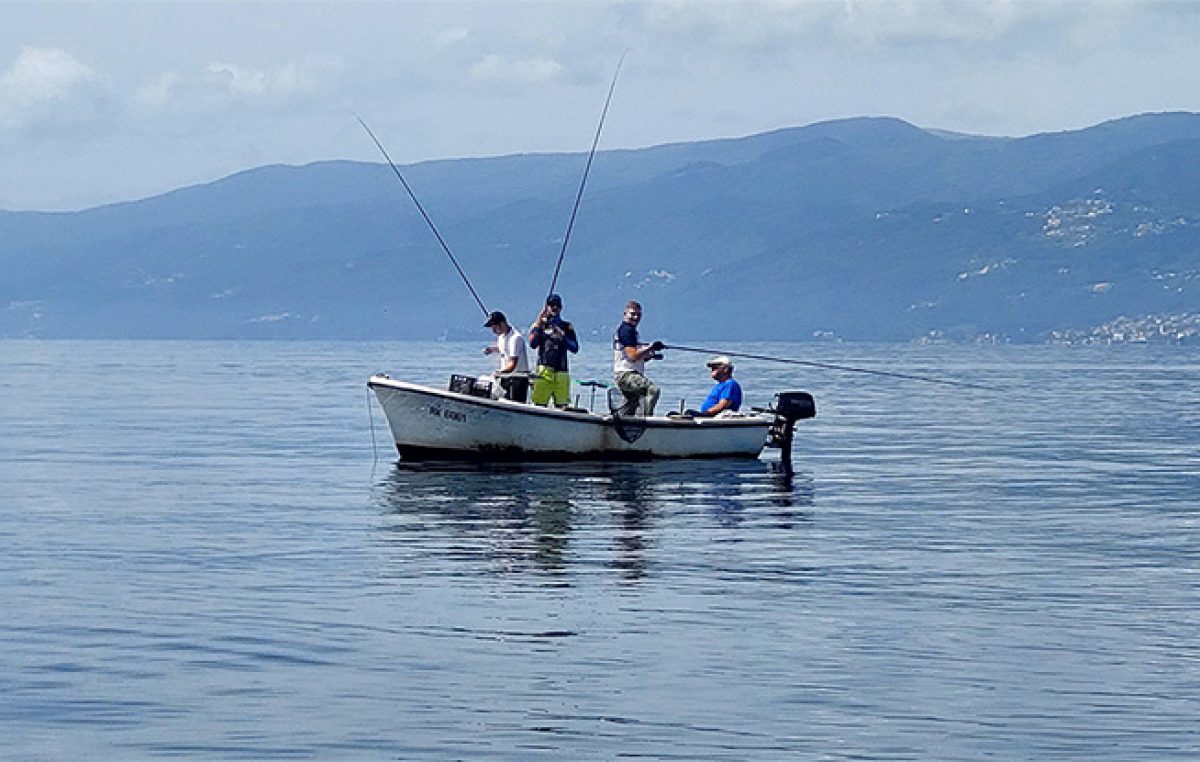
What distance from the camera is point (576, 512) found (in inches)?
1139

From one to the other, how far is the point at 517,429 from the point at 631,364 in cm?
204

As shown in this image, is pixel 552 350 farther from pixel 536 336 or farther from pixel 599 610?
pixel 599 610

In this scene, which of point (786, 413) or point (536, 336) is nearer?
point (536, 336)

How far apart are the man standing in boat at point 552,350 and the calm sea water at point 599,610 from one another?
1.16 meters

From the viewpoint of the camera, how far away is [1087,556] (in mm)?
24406

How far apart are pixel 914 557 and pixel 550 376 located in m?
11.5

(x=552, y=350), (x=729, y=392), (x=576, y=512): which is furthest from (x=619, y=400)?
(x=576, y=512)

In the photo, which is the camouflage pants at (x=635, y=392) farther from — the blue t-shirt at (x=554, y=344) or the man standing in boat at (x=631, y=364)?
the blue t-shirt at (x=554, y=344)

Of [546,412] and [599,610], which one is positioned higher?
[546,412]

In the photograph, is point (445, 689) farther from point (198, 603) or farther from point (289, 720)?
point (198, 603)

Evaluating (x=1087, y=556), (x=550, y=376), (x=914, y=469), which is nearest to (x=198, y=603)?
(x=1087, y=556)

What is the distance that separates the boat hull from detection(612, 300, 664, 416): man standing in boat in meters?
0.48

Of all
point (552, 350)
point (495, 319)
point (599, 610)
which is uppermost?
point (495, 319)

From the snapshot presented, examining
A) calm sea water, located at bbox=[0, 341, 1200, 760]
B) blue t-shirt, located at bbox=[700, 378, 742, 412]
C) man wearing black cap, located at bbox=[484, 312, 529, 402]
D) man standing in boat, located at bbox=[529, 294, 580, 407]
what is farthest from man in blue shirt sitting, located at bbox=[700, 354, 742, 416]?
man wearing black cap, located at bbox=[484, 312, 529, 402]
